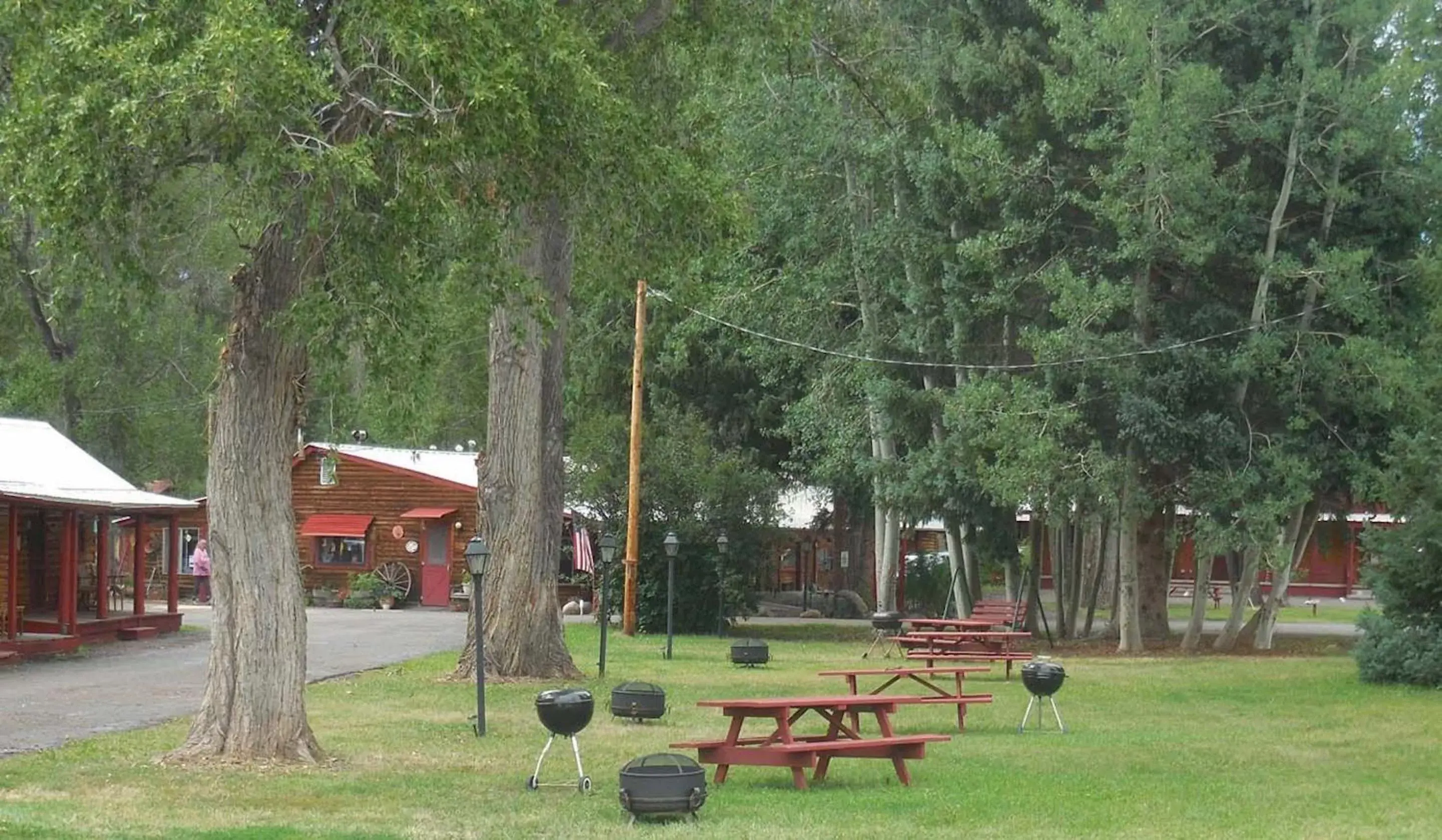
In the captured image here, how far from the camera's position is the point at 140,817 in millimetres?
10203

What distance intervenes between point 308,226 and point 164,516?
866 inches

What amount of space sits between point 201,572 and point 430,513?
6.89 metres

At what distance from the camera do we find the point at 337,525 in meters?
44.3

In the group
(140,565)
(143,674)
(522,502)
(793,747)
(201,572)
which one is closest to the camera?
(793,747)

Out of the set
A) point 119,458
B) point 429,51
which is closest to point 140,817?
point 429,51

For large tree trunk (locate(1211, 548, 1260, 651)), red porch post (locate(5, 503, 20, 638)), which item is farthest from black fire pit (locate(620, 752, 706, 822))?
large tree trunk (locate(1211, 548, 1260, 651))

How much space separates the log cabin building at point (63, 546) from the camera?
25.5 m

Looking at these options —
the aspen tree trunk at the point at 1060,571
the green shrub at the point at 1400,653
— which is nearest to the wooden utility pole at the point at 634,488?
the aspen tree trunk at the point at 1060,571

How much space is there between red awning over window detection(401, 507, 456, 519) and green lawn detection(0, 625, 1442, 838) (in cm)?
2421

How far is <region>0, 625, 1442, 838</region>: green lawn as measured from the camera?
1013 centimetres

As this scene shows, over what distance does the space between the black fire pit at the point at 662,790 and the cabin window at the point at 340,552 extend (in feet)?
117

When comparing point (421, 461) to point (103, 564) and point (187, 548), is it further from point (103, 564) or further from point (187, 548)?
point (103, 564)

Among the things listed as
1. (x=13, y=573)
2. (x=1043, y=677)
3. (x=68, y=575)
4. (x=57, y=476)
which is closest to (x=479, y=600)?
(x=1043, y=677)

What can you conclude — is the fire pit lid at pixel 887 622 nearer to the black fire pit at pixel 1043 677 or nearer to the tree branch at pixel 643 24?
the black fire pit at pixel 1043 677
